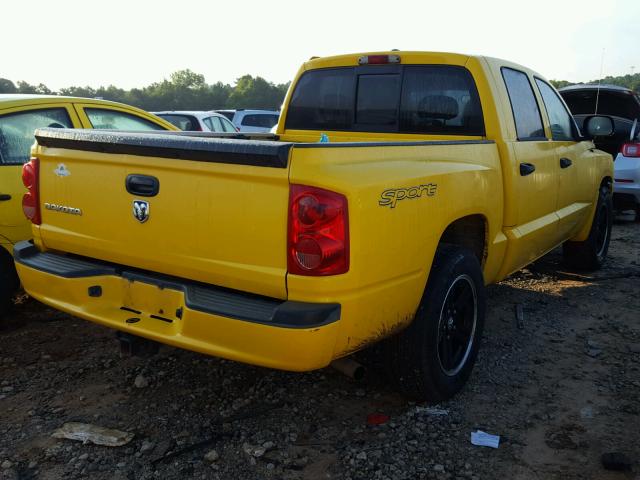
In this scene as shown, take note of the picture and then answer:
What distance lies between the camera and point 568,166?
4.89 m

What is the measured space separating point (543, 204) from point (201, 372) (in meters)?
2.67

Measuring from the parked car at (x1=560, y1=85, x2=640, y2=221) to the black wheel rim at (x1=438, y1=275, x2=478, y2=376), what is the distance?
15.1 ft

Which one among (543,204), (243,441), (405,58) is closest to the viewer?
(243,441)

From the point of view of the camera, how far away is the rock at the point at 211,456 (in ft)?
9.23

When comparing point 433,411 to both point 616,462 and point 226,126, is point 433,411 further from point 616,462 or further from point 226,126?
point 226,126

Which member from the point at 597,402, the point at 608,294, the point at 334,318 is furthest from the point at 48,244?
the point at 608,294

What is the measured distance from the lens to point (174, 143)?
267 centimetres

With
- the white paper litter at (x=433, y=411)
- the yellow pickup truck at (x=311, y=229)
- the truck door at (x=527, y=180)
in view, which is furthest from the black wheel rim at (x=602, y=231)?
the white paper litter at (x=433, y=411)

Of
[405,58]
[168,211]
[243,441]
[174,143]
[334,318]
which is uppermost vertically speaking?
[405,58]

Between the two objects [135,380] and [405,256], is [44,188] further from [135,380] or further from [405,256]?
[405,256]

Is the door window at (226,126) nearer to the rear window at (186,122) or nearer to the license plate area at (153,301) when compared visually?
the rear window at (186,122)

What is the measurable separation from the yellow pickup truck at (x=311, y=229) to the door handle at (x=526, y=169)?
2cm

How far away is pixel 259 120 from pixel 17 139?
1320 centimetres

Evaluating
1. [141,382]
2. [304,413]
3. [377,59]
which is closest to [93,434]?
[141,382]
